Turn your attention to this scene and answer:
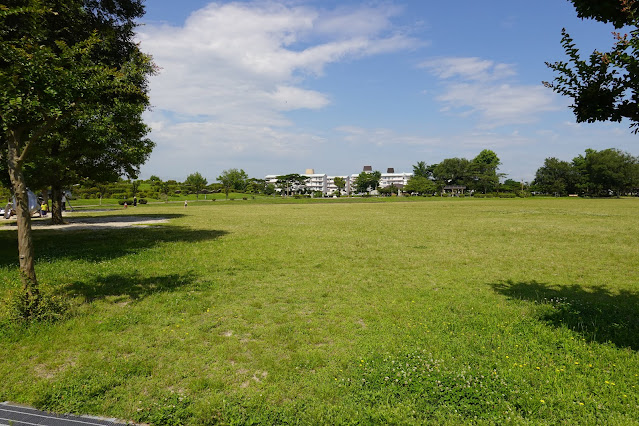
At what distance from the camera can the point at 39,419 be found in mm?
4055

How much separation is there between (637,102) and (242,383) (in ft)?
24.0

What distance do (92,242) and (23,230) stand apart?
10582 millimetres

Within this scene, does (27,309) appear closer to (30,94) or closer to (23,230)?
(23,230)

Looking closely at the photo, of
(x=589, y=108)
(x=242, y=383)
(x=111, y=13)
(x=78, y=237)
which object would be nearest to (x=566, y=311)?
(x=589, y=108)

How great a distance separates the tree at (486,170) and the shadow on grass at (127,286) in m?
131

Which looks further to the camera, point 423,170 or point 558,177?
point 423,170

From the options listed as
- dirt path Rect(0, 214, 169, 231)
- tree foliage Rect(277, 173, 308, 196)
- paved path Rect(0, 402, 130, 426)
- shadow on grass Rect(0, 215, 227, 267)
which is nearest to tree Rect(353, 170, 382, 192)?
tree foliage Rect(277, 173, 308, 196)

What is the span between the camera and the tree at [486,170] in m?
125

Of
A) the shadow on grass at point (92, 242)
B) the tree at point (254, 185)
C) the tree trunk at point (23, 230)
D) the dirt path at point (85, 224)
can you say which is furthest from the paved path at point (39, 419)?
the tree at point (254, 185)

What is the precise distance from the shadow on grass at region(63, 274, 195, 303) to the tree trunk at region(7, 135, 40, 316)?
139 cm

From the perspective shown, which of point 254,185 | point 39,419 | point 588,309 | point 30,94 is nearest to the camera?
point 39,419

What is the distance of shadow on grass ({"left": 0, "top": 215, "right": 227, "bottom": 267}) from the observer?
1281 cm

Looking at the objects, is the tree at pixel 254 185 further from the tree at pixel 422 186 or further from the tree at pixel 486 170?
the tree at pixel 486 170

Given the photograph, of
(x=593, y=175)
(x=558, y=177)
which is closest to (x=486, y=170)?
(x=558, y=177)
